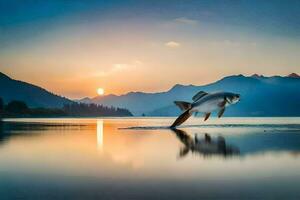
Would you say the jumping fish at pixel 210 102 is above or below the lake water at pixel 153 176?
above

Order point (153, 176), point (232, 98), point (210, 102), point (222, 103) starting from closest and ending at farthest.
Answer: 1. point (153, 176)
2. point (232, 98)
3. point (222, 103)
4. point (210, 102)

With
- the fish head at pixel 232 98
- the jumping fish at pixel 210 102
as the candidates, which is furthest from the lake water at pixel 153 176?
the jumping fish at pixel 210 102

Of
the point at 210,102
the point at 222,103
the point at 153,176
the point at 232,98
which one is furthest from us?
the point at 210,102

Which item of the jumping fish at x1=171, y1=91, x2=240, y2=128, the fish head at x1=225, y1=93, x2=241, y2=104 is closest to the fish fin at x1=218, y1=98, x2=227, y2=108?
the jumping fish at x1=171, y1=91, x2=240, y2=128

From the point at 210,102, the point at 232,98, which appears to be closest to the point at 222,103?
the point at 232,98

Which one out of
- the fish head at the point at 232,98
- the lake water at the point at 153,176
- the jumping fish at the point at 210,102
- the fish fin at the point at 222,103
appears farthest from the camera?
the fish fin at the point at 222,103

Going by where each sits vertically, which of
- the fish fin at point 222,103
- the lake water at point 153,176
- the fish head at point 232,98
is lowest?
the lake water at point 153,176

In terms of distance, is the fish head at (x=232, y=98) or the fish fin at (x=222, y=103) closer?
the fish head at (x=232, y=98)

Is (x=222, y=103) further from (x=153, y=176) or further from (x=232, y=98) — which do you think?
(x=153, y=176)

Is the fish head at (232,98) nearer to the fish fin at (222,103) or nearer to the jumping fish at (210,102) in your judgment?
the jumping fish at (210,102)

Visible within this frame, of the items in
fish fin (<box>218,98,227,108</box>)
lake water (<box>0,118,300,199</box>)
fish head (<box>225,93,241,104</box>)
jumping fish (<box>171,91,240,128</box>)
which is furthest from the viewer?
fish fin (<box>218,98,227,108</box>)

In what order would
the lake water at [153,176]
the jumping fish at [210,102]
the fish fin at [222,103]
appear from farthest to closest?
the fish fin at [222,103]
the jumping fish at [210,102]
the lake water at [153,176]

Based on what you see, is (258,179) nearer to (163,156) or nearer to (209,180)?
(209,180)

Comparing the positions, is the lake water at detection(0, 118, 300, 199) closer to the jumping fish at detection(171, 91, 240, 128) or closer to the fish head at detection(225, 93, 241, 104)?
the fish head at detection(225, 93, 241, 104)
